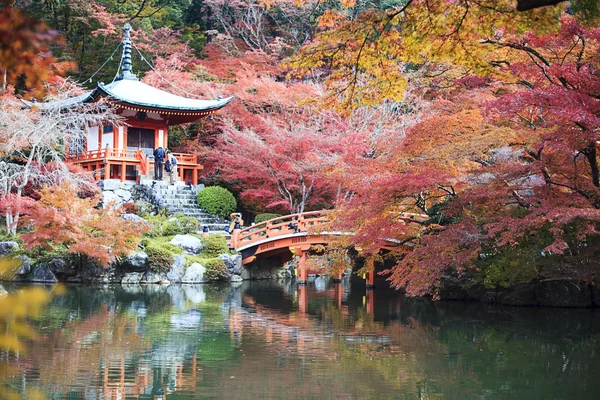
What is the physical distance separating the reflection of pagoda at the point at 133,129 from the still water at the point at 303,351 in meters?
8.39

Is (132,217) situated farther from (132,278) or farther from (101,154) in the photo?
(101,154)

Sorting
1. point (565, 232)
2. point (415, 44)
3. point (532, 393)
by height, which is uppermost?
point (415, 44)

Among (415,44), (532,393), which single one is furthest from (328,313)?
(415,44)

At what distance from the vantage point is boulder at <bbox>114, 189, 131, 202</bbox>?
21.2 meters

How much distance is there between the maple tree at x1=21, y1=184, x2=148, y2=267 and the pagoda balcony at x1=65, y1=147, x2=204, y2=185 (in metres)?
5.10

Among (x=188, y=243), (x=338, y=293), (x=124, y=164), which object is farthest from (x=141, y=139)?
(x=338, y=293)

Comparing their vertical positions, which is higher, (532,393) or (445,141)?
(445,141)

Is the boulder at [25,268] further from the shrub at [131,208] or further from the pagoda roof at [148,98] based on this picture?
the pagoda roof at [148,98]

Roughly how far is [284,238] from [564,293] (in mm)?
7678

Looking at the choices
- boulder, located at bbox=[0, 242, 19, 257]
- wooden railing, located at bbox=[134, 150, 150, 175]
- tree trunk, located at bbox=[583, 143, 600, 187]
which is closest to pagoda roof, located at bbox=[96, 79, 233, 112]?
wooden railing, located at bbox=[134, 150, 150, 175]

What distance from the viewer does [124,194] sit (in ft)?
70.0

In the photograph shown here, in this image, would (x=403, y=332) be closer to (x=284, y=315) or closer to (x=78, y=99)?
(x=284, y=315)

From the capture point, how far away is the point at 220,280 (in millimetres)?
18500

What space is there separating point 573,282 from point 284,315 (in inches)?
221
